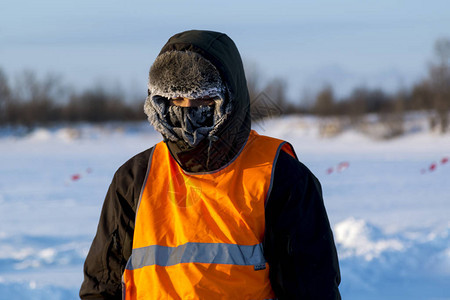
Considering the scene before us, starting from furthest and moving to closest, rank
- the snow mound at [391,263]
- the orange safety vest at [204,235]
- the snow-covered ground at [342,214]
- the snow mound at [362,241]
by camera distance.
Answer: the snow mound at [362,241]
the snow-covered ground at [342,214]
the snow mound at [391,263]
the orange safety vest at [204,235]

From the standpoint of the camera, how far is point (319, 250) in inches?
62.1

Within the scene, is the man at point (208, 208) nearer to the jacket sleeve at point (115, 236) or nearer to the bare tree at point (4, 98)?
the jacket sleeve at point (115, 236)

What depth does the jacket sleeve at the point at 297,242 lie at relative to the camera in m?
1.56

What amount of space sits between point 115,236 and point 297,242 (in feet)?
1.82

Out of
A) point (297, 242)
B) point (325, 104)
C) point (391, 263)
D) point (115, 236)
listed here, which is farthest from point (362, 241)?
point (325, 104)

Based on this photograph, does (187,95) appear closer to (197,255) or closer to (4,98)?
(197,255)

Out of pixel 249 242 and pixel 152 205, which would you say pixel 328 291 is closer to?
pixel 249 242

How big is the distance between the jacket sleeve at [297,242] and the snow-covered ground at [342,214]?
11.3 inches

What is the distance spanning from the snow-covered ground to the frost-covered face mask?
0.21 meters

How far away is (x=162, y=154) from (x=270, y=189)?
1.24ft

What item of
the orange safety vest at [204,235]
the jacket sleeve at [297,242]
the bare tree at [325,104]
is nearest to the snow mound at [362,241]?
the jacket sleeve at [297,242]

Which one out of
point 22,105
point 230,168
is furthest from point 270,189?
point 22,105

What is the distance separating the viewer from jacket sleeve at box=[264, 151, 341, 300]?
1.56m

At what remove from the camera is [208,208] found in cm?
159
